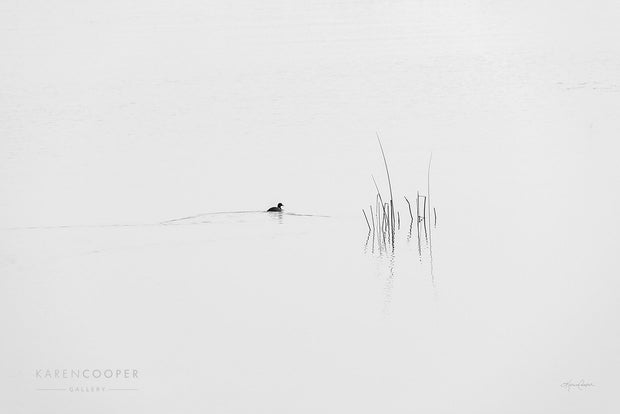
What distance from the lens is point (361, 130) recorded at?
6.65ft

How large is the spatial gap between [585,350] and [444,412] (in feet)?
1.21

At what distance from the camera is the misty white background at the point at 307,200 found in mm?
1917

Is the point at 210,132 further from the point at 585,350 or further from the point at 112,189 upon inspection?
the point at 585,350

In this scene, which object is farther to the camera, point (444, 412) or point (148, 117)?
point (148, 117)

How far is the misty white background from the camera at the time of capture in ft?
6.29

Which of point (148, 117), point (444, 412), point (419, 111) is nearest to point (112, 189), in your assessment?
point (148, 117)
